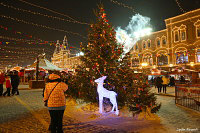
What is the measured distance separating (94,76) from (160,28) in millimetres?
32090

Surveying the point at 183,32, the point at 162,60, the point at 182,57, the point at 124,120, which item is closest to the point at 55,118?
the point at 124,120

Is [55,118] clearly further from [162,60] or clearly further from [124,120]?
[162,60]

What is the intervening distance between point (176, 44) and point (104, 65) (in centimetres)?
2841

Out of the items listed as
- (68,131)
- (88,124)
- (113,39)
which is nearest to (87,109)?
(88,124)

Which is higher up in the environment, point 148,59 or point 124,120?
point 148,59

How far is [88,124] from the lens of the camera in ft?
15.9

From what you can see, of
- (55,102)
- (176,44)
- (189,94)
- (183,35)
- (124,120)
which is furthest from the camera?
(176,44)

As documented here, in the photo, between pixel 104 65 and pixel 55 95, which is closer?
pixel 55 95

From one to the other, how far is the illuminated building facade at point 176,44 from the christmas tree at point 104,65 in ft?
64.7

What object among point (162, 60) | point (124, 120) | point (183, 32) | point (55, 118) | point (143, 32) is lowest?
point (124, 120)

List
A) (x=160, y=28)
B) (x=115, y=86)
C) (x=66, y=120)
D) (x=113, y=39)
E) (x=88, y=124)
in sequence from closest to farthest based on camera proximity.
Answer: (x=88, y=124) → (x=66, y=120) → (x=115, y=86) → (x=113, y=39) → (x=160, y=28)

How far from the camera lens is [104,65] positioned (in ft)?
21.8

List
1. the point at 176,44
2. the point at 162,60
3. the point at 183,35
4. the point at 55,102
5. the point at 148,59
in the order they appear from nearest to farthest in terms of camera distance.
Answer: the point at 55,102 → the point at 183,35 → the point at 176,44 → the point at 162,60 → the point at 148,59

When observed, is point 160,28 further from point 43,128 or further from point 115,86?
point 43,128
